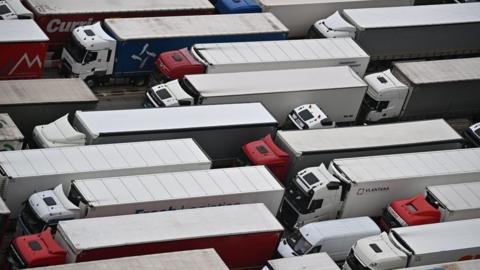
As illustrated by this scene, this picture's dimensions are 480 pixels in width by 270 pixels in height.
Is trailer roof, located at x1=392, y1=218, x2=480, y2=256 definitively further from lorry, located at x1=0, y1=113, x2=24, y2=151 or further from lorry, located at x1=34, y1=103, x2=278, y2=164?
lorry, located at x1=0, y1=113, x2=24, y2=151

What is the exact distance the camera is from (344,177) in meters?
52.6

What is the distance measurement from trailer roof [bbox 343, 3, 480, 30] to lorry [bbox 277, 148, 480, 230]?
15.4m

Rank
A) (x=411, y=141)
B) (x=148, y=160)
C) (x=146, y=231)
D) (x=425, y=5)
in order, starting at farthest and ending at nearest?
(x=425, y=5) < (x=411, y=141) < (x=148, y=160) < (x=146, y=231)

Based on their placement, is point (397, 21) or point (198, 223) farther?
point (397, 21)

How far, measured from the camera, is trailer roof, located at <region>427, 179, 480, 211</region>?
52.6 meters

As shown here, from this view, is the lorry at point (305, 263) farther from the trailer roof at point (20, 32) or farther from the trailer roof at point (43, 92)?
the trailer roof at point (20, 32)

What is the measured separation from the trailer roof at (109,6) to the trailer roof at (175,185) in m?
16.5

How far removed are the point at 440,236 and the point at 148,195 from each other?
1380 centimetres

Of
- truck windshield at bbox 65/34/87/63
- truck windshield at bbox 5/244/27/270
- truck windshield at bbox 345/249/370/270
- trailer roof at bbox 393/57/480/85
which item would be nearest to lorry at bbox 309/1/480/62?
trailer roof at bbox 393/57/480/85

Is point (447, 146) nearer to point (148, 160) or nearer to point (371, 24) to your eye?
point (371, 24)

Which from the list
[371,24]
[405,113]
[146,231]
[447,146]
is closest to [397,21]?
[371,24]

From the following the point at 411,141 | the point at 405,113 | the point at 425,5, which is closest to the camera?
the point at 411,141

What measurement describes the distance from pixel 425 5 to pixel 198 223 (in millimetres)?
33703

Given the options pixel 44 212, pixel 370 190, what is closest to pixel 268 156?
pixel 370 190
